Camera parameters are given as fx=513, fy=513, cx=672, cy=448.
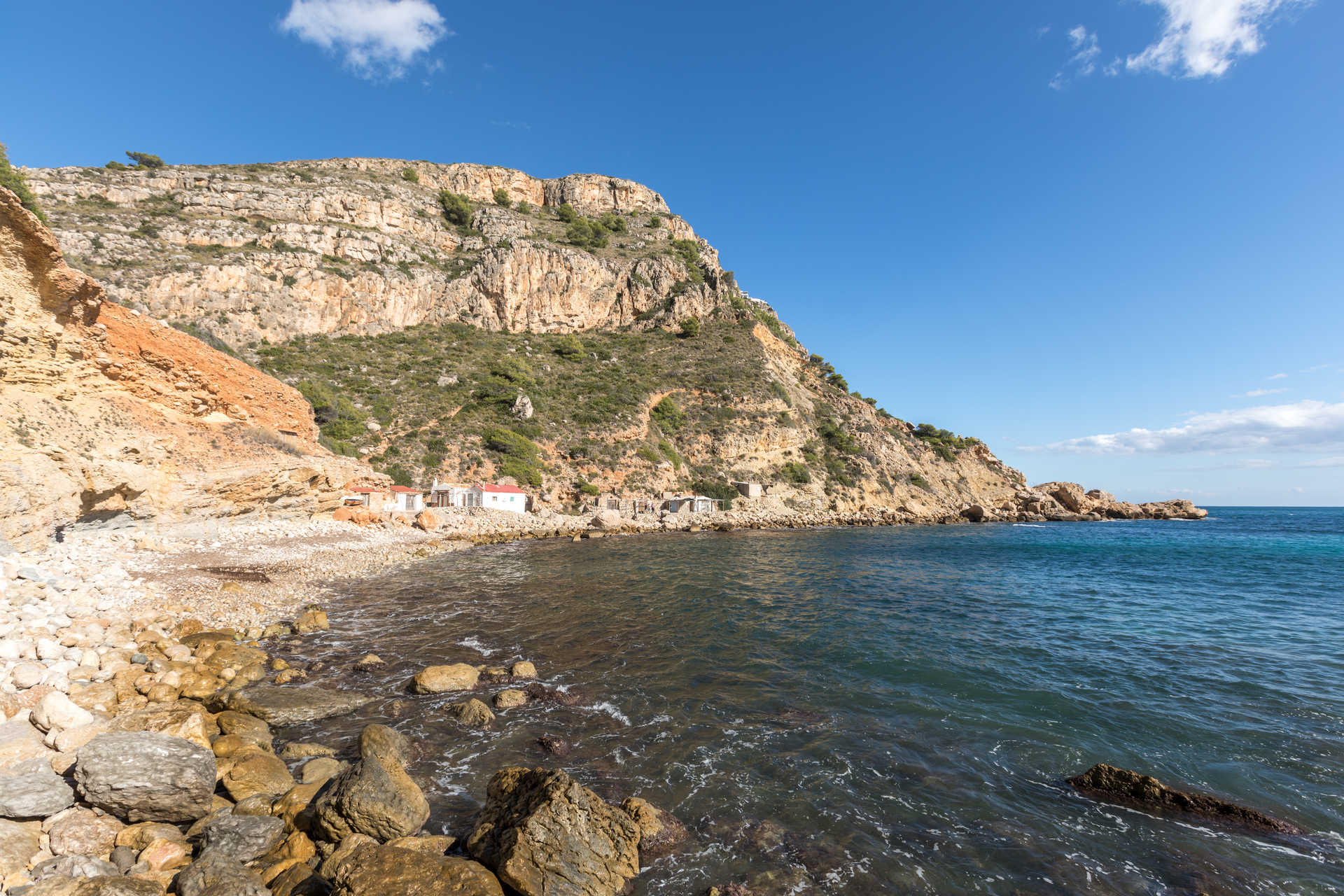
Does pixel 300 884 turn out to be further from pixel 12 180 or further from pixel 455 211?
pixel 455 211

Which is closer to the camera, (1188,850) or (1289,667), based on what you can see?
(1188,850)

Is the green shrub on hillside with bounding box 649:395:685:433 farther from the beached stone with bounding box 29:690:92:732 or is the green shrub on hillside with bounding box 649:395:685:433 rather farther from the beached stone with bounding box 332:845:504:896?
the beached stone with bounding box 332:845:504:896

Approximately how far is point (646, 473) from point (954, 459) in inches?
1953

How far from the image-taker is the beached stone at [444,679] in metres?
9.17

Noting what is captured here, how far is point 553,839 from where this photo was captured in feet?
15.6

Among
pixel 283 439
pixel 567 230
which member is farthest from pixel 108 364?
pixel 567 230

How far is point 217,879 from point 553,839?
8.94ft

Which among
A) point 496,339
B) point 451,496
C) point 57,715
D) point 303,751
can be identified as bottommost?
point 303,751

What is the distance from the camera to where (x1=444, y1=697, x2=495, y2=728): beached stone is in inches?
317

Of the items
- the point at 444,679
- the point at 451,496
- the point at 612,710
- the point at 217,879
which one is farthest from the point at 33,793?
the point at 451,496

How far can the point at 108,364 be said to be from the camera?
15.6 m

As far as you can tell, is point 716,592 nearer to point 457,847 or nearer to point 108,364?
point 457,847

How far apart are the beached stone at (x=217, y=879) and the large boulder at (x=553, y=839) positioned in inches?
67.8

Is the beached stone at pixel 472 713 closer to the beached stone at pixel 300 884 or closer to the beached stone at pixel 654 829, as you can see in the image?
the beached stone at pixel 654 829
